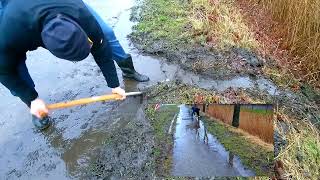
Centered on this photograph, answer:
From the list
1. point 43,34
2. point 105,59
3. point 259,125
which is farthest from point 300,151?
point 43,34

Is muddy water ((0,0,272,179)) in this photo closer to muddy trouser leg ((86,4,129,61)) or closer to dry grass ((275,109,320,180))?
Result: muddy trouser leg ((86,4,129,61))

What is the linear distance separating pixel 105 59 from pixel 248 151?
1.32 m

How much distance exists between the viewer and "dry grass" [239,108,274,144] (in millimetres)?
2865

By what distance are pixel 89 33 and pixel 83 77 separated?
1.64 meters

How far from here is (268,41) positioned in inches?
191

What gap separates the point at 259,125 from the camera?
114 inches

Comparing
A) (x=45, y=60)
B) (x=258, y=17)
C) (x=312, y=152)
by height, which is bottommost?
(x=312, y=152)

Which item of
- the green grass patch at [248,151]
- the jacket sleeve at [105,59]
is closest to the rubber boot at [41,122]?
the jacket sleeve at [105,59]

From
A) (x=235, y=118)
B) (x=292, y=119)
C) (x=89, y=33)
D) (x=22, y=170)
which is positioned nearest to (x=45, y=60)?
(x=22, y=170)

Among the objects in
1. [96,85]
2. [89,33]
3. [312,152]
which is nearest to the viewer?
[89,33]

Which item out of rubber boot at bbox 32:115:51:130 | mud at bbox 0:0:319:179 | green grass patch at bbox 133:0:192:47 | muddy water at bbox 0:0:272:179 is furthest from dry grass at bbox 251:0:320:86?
rubber boot at bbox 32:115:51:130

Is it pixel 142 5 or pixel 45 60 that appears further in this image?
pixel 142 5

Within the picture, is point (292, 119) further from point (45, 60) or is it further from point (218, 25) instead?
point (45, 60)

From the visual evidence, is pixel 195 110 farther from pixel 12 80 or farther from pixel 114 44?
pixel 12 80
